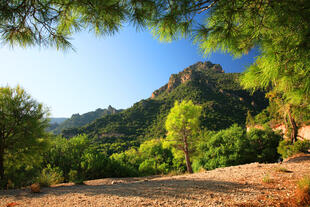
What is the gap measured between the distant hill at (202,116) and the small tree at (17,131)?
2950 cm

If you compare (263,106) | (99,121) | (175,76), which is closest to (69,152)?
(99,121)

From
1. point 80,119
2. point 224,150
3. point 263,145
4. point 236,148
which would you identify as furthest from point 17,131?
point 80,119

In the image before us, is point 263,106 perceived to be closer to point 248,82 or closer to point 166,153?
point 166,153

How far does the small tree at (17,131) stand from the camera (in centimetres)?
563

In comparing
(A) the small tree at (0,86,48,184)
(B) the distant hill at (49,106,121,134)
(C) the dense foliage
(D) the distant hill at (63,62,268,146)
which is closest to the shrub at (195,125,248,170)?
(C) the dense foliage

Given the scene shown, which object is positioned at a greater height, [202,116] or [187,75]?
[187,75]

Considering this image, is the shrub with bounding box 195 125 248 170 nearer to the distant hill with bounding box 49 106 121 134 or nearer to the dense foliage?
the dense foliage

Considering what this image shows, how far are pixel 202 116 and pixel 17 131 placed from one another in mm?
34071

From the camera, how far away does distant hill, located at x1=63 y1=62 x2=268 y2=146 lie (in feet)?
117

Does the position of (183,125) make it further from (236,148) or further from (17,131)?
(17,131)

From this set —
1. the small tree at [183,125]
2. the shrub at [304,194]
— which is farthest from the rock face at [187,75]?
the shrub at [304,194]

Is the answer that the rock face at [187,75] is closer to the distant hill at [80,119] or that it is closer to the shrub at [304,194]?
the distant hill at [80,119]

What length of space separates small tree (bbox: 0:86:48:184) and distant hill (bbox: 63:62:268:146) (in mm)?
29505

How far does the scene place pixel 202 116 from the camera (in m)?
35.1
